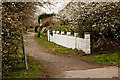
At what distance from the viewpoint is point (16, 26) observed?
20.2ft

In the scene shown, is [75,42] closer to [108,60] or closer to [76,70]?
[108,60]

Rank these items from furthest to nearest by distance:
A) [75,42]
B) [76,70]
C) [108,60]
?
[75,42]
[108,60]
[76,70]

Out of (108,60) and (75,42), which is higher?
(75,42)

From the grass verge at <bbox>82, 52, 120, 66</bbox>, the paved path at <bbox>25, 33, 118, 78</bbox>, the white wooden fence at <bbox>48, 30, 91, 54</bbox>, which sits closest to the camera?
the paved path at <bbox>25, 33, 118, 78</bbox>

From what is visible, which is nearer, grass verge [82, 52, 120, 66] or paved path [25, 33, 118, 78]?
paved path [25, 33, 118, 78]

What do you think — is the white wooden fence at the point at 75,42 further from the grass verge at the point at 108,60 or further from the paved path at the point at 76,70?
the paved path at the point at 76,70

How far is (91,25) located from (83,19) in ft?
2.17

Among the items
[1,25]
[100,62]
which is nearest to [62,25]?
[100,62]

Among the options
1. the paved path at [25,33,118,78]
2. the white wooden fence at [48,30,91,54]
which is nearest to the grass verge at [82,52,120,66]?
the paved path at [25,33,118,78]

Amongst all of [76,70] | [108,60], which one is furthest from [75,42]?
[76,70]

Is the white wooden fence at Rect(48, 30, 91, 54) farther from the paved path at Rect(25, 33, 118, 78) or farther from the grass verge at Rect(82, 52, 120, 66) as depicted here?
the paved path at Rect(25, 33, 118, 78)

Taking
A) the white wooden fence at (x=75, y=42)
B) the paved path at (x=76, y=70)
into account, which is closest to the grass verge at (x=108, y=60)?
the paved path at (x=76, y=70)

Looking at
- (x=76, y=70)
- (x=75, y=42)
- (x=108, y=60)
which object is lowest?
(x=76, y=70)

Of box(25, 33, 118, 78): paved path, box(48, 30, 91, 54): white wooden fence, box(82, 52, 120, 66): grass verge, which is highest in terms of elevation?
box(48, 30, 91, 54): white wooden fence
